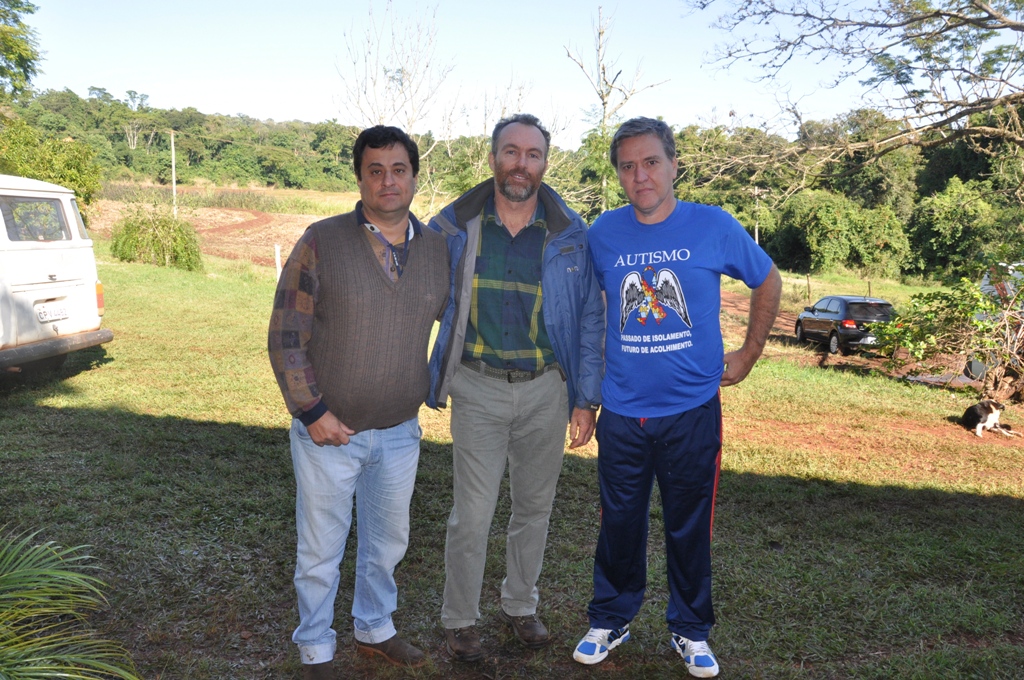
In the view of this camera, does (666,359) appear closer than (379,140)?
No

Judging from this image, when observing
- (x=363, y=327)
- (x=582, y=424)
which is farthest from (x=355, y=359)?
(x=582, y=424)

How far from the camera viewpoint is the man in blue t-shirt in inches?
117

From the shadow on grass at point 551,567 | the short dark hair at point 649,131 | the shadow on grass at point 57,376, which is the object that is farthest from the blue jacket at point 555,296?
the shadow on grass at point 57,376

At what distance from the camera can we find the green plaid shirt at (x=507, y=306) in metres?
3.03

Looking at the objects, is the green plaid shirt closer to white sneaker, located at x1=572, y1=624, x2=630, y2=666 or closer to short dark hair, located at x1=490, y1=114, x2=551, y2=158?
short dark hair, located at x1=490, y1=114, x2=551, y2=158

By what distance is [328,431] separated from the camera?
2.67 m

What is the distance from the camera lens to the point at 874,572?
4.30m

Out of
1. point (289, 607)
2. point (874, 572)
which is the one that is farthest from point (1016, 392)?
point (289, 607)

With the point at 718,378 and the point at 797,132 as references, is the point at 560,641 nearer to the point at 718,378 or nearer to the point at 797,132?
the point at 718,378

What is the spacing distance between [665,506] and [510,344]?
922 mm

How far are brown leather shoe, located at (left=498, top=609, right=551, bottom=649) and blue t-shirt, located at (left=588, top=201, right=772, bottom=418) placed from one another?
3.45ft

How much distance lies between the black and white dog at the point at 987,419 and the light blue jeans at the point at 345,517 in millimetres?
7334

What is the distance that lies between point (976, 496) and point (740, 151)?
6193mm

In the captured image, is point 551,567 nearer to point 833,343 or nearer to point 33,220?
point 33,220
